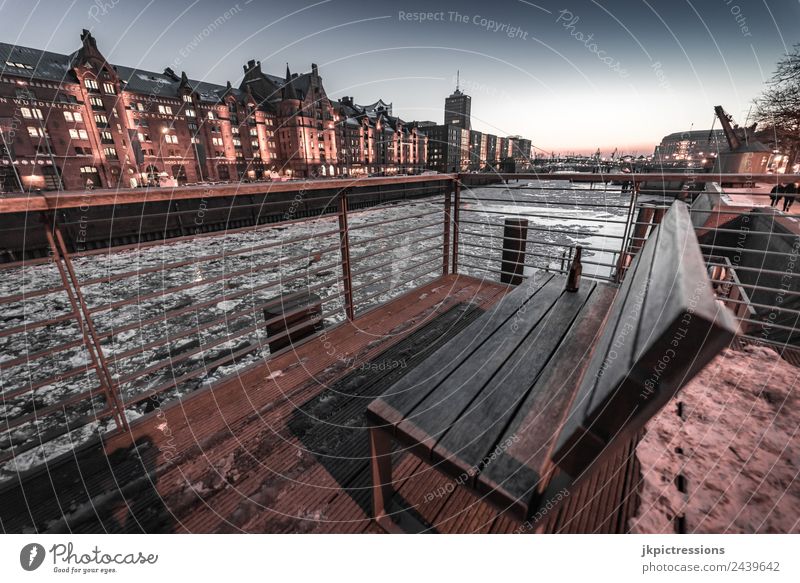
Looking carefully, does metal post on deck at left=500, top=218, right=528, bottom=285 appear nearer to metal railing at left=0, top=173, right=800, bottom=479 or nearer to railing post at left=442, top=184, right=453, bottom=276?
metal railing at left=0, top=173, right=800, bottom=479

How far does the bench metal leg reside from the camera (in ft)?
4.34

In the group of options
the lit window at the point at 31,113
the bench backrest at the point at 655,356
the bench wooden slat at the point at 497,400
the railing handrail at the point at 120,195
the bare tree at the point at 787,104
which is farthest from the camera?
the lit window at the point at 31,113

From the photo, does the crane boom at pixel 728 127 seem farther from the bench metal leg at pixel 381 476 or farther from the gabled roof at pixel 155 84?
the gabled roof at pixel 155 84

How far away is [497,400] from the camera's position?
1.32m

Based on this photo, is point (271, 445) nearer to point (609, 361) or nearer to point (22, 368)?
point (609, 361)

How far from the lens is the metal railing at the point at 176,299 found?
1732 mm

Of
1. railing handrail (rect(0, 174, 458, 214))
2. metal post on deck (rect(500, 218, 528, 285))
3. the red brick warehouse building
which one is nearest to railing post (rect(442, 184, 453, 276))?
metal post on deck (rect(500, 218, 528, 285))

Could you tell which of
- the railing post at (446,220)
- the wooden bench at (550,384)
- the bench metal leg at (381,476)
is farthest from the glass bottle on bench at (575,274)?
the railing post at (446,220)

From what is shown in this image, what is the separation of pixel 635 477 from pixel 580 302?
40.3 inches

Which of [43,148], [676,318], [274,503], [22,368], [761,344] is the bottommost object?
[22,368]

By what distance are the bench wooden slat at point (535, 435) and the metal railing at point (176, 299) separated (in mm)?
580
